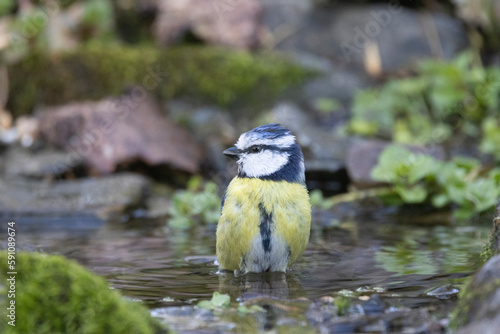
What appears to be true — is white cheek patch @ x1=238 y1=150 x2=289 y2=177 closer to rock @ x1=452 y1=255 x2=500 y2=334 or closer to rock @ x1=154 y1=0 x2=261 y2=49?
rock @ x1=452 y1=255 x2=500 y2=334

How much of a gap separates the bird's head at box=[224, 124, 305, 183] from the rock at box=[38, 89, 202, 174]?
318 centimetres

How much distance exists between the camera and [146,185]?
281 inches

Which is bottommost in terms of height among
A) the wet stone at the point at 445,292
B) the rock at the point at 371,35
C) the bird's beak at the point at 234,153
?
the wet stone at the point at 445,292

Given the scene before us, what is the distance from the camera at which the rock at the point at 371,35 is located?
30.6ft

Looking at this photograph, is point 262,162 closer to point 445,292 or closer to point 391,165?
point 445,292

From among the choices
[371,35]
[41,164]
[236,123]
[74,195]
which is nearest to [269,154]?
[74,195]

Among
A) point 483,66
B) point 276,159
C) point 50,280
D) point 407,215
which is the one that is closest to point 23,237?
point 276,159

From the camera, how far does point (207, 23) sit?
9227 mm

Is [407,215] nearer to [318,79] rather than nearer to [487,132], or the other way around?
[487,132]

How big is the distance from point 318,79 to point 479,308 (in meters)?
6.73

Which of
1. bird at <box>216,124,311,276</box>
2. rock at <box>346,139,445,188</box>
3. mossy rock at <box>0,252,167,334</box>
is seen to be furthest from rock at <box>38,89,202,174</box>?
mossy rock at <box>0,252,167,334</box>

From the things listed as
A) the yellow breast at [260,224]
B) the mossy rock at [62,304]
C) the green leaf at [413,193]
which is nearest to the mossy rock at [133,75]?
the green leaf at [413,193]

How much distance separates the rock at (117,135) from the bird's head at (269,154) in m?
3.18

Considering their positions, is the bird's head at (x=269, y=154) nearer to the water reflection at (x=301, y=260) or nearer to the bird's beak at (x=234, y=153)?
the bird's beak at (x=234, y=153)
